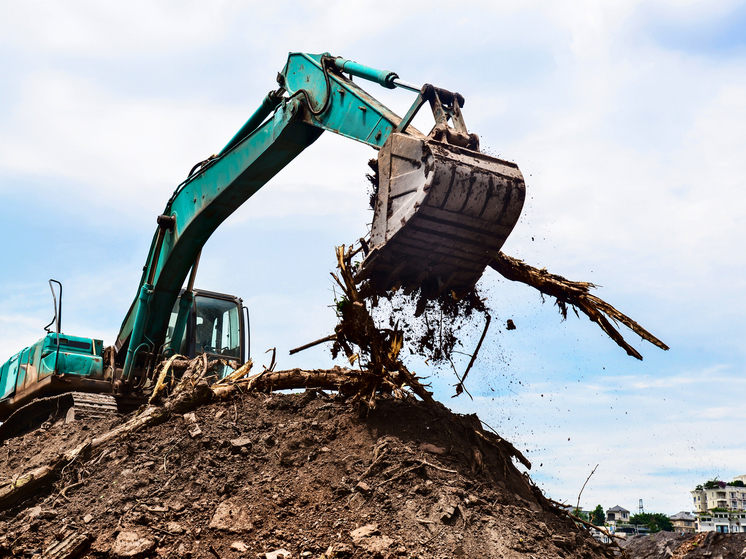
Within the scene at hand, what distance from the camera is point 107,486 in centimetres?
514

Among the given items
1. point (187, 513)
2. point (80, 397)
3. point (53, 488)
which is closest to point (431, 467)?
point (187, 513)

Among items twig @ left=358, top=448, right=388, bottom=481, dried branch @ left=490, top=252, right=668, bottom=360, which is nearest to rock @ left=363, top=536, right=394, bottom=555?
twig @ left=358, top=448, right=388, bottom=481

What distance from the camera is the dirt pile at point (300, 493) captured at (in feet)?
14.0

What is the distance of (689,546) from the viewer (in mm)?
7453

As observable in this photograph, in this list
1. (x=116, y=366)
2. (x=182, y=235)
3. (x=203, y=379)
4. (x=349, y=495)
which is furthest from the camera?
(x=116, y=366)

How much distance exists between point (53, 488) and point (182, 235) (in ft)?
10.2

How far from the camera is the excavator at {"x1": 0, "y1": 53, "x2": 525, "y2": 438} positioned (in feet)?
15.4

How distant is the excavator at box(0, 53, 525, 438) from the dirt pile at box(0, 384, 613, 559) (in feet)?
4.09

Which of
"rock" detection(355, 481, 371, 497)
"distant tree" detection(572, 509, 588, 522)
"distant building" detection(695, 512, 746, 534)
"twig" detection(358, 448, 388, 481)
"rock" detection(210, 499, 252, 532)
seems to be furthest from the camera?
"distant building" detection(695, 512, 746, 534)

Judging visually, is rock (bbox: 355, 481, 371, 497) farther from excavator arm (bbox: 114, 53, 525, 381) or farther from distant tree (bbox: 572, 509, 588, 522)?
distant tree (bbox: 572, 509, 588, 522)

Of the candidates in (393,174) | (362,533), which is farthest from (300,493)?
(393,174)

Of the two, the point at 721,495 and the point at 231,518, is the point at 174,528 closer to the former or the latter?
the point at 231,518

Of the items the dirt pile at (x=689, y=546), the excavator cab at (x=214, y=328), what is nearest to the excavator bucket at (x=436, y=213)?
the dirt pile at (x=689, y=546)

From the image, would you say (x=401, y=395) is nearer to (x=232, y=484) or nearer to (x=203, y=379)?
(x=232, y=484)
